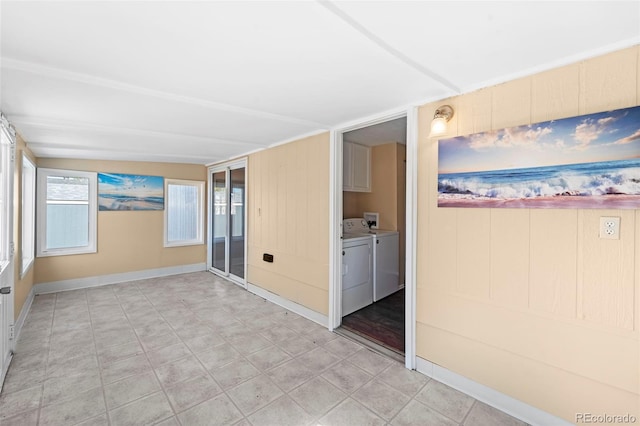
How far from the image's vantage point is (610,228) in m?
1.55

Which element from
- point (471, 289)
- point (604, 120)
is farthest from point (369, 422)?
point (604, 120)

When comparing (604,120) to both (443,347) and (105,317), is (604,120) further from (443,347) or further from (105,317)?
(105,317)

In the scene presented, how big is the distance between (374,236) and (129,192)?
4509 mm

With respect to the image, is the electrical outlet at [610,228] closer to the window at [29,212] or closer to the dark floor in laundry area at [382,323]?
the dark floor in laundry area at [382,323]

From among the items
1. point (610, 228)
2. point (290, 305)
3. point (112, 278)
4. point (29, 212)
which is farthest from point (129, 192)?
point (610, 228)

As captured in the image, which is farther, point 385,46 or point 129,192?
point 129,192

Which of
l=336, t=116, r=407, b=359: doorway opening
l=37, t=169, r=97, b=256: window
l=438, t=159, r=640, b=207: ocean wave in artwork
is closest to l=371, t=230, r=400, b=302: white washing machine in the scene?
l=336, t=116, r=407, b=359: doorway opening

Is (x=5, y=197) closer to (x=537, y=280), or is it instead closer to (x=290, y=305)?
(x=290, y=305)

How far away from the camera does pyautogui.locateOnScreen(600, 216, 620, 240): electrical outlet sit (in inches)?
60.2

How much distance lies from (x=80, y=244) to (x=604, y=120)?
6.61 meters

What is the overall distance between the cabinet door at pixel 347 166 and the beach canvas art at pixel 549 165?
2.05 m

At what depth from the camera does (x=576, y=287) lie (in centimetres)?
167

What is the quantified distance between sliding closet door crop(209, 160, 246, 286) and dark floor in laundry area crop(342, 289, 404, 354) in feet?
7.13

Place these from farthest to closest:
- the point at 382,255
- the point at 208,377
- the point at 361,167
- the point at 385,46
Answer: the point at 361,167 → the point at 382,255 → the point at 208,377 → the point at 385,46
